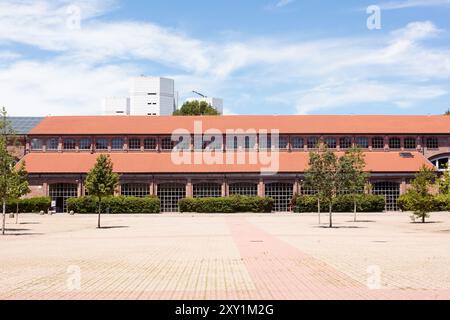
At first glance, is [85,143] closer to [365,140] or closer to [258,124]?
[258,124]

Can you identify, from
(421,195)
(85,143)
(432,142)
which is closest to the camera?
(421,195)

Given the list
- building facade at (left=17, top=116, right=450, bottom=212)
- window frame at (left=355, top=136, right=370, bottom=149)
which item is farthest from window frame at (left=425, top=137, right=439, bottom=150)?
window frame at (left=355, top=136, right=370, bottom=149)

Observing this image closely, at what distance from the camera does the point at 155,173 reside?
57.1 metres

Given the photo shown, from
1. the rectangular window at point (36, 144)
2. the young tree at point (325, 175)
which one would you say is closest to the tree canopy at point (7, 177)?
the young tree at point (325, 175)

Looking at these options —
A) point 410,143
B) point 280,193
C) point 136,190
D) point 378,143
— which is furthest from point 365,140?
point 136,190

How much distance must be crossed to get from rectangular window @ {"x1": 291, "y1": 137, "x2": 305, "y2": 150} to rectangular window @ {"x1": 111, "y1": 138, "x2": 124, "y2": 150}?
802 inches

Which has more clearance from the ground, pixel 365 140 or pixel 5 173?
pixel 365 140

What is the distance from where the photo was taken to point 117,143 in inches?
2544

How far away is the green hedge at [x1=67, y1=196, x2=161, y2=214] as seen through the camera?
54.5 m

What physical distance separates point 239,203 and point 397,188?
1713cm

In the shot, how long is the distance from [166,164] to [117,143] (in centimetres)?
865

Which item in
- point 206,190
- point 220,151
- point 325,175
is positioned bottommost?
point 206,190

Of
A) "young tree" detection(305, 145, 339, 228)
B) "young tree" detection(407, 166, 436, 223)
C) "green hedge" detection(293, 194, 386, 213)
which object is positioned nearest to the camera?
"young tree" detection(305, 145, 339, 228)

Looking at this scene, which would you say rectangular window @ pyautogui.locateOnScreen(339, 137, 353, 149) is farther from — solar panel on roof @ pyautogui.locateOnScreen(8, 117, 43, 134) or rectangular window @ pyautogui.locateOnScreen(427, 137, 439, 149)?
solar panel on roof @ pyautogui.locateOnScreen(8, 117, 43, 134)
